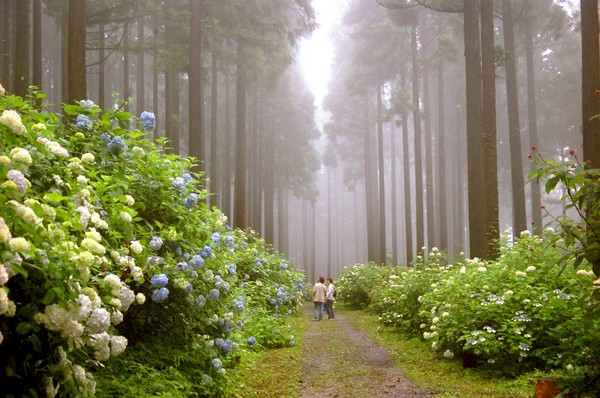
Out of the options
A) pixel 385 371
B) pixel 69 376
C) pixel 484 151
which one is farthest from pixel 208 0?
pixel 69 376

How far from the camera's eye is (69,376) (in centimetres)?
286

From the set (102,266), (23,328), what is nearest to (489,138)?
(102,266)

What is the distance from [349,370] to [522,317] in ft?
9.09

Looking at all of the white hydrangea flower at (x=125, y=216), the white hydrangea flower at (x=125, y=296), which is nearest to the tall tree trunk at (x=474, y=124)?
the white hydrangea flower at (x=125, y=216)

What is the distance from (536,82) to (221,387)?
2945cm

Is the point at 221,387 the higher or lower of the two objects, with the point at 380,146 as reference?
lower

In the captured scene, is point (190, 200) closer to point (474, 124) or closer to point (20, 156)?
point (20, 156)

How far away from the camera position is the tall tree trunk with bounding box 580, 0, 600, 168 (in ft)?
23.5

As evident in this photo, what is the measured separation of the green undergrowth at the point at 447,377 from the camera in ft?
20.5

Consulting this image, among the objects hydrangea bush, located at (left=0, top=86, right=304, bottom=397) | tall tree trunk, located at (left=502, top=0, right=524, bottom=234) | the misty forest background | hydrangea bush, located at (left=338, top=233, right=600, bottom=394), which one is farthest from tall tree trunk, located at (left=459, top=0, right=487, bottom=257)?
hydrangea bush, located at (left=0, top=86, right=304, bottom=397)

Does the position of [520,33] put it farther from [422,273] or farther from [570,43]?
[422,273]

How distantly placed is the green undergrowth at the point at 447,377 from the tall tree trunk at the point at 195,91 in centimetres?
846

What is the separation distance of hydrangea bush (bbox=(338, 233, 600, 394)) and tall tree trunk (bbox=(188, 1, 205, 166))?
362 inches

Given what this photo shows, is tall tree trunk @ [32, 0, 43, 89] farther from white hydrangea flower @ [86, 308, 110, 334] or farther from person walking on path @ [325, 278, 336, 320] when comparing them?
white hydrangea flower @ [86, 308, 110, 334]
